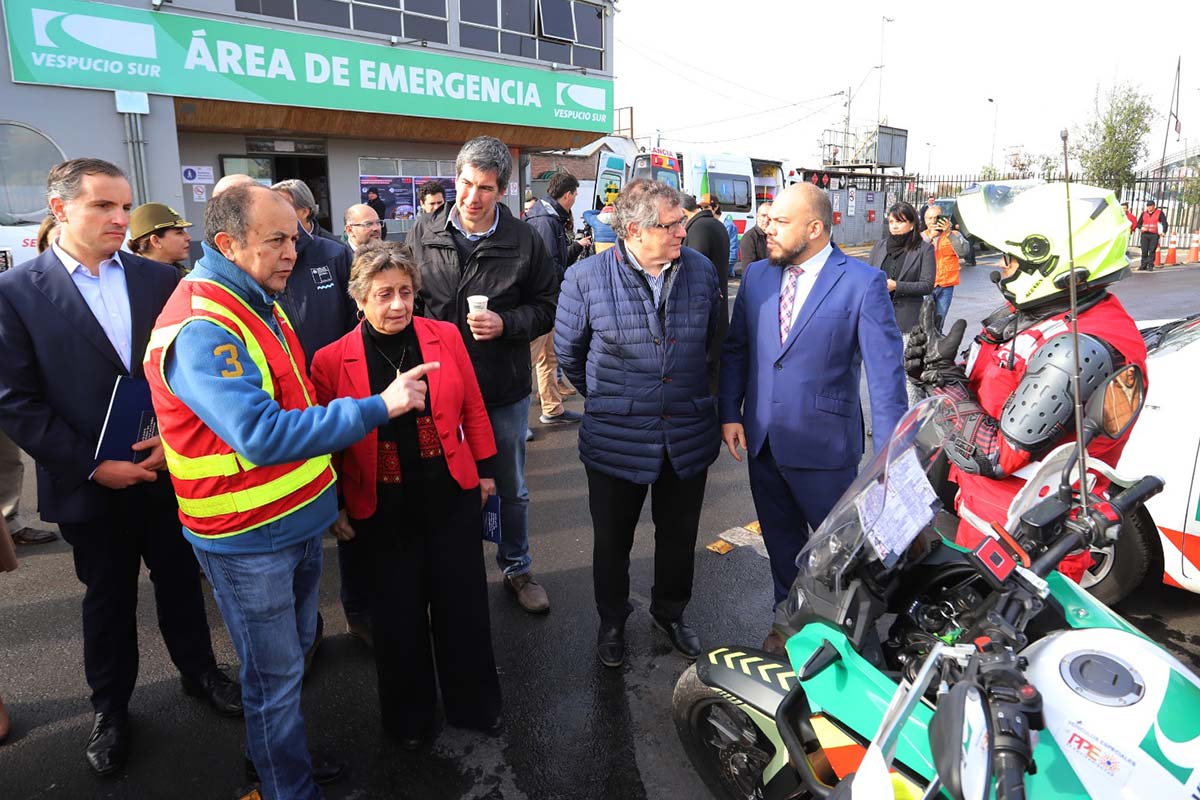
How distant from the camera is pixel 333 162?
15.6 metres

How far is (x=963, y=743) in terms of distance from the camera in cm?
106

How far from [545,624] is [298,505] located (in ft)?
5.55

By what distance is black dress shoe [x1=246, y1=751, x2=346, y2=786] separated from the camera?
2477mm

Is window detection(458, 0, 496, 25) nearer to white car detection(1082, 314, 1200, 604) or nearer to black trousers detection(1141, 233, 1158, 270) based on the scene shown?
white car detection(1082, 314, 1200, 604)

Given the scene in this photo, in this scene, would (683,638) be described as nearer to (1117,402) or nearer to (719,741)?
(719,741)

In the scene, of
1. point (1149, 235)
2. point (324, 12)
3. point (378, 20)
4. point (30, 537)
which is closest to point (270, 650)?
point (30, 537)

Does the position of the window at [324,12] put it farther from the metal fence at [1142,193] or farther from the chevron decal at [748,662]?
the metal fence at [1142,193]

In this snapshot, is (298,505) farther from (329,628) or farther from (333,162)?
(333,162)

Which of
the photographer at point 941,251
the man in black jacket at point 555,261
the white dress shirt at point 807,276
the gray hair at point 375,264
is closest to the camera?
the gray hair at point 375,264

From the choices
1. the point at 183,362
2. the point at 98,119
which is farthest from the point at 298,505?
the point at 98,119

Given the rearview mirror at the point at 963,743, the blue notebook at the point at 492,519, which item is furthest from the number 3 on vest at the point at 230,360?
the rearview mirror at the point at 963,743

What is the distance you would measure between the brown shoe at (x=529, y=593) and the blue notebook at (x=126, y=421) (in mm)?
1786

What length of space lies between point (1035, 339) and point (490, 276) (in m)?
2.07

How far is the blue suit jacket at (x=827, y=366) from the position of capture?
2.66 metres
